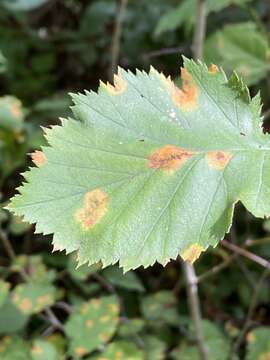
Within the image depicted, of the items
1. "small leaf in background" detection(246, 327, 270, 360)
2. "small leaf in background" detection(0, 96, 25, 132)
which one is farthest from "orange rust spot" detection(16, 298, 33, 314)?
"small leaf in background" detection(246, 327, 270, 360)

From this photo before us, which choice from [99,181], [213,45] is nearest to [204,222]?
[99,181]

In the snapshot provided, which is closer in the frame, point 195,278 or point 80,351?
point 195,278

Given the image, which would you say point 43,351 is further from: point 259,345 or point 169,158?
point 169,158

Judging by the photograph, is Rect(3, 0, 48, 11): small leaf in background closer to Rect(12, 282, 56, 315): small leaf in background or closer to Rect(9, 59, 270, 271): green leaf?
Rect(12, 282, 56, 315): small leaf in background

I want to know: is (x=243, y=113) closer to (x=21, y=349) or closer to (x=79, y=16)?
(x=21, y=349)

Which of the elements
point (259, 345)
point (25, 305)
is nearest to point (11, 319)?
point (25, 305)

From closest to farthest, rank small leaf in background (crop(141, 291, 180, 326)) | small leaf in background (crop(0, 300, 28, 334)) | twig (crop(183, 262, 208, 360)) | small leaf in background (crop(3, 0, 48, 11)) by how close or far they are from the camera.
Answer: twig (crop(183, 262, 208, 360)) → small leaf in background (crop(0, 300, 28, 334)) → small leaf in background (crop(141, 291, 180, 326)) → small leaf in background (crop(3, 0, 48, 11))
